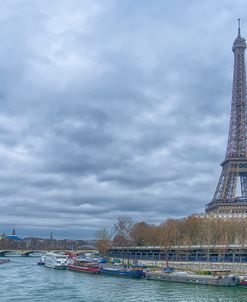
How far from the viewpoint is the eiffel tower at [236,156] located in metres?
111

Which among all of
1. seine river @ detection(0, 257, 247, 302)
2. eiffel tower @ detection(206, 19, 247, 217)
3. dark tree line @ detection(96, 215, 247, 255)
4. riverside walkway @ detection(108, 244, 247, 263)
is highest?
eiffel tower @ detection(206, 19, 247, 217)

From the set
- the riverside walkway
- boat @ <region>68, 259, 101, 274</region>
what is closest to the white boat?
boat @ <region>68, 259, 101, 274</region>

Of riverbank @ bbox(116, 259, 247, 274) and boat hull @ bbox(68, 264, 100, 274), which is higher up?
riverbank @ bbox(116, 259, 247, 274)

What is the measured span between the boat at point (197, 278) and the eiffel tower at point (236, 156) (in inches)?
1989

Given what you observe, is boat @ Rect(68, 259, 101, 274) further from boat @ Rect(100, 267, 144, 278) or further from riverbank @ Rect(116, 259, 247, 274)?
riverbank @ Rect(116, 259, 247, 274)

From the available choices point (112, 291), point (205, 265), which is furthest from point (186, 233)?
point (112, 291)

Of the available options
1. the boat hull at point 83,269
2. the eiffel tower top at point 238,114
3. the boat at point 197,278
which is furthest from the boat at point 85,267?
the eiffel tower top at point 238,114

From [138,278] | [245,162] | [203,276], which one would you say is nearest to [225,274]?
[203,276]

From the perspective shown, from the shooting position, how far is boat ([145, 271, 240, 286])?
54281 mm

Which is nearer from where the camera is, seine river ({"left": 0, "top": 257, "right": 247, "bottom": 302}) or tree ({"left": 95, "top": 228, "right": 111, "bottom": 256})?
seine river ({"left": 0, "top": 257, "right": 247, "bottom": 302})

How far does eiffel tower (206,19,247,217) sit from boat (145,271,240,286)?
166 ft

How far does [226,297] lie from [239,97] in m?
79.0

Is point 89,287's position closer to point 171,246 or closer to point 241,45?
point 171,246

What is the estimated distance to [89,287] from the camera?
53719 mm
